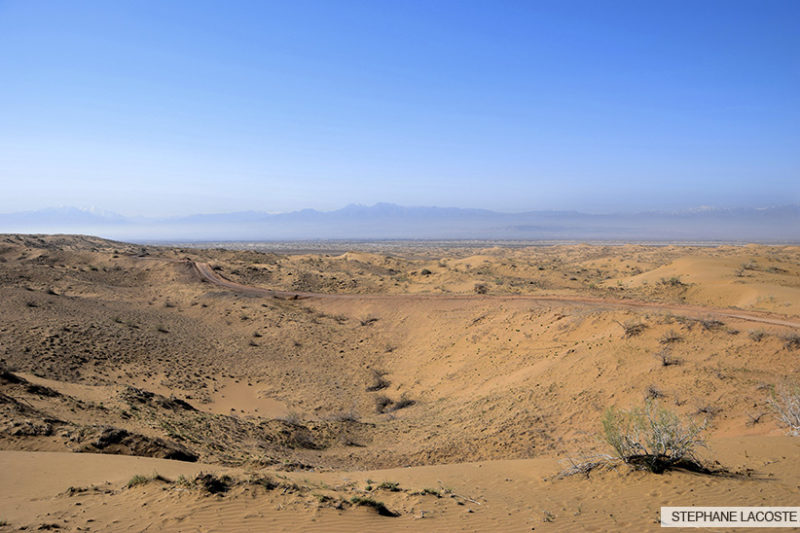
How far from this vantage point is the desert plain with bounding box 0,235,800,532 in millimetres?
6754

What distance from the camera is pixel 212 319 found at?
28.2 m

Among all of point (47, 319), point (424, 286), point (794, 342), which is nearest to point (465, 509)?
point (794, 342)

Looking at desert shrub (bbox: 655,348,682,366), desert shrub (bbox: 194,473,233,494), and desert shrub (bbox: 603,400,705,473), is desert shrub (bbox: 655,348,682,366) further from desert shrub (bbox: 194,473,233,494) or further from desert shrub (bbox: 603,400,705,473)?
desert shrub (bbox: 194,473,233,494)

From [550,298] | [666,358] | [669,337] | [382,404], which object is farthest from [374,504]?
[550,298]

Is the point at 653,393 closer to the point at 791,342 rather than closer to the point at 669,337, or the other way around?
the point at 669,337

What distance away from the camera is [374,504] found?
22.0ft

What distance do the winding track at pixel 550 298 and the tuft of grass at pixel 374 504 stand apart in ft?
52.7

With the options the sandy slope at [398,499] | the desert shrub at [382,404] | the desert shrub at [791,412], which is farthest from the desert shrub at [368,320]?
the desert shrub at [791,412]

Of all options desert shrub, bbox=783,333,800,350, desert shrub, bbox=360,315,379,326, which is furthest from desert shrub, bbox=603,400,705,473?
desert shrub, bbox=360,315,379,326

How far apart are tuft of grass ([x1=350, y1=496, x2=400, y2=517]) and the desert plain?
0.04 m

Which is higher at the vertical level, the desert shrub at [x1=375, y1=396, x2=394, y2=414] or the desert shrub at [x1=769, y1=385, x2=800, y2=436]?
the desert shrub at [x1=769, y1=385, x2=800, y2=436]

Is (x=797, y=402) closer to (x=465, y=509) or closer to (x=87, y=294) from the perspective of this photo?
(x=465, y=509)

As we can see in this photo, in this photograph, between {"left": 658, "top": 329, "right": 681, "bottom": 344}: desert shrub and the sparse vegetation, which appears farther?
{"left": 658, "top": 329, "right": 681, "bottom": 344}: desert shrub

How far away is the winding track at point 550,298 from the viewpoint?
58.1ft
